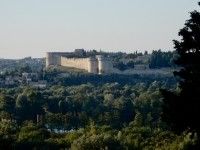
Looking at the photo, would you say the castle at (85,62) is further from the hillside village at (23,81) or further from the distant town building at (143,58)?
the distant town building at (143,58)

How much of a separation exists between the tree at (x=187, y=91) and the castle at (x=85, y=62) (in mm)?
73098

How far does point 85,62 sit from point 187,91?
263 ft

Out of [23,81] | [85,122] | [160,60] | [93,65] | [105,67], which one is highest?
[160,60]

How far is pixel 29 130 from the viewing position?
99.6 ft

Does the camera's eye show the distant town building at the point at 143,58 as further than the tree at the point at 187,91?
Yes

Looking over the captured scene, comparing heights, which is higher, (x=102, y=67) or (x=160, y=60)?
(x=160, y=60)

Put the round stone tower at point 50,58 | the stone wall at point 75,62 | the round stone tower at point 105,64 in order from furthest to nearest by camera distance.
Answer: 1. the round stone tower at point 50,58
2. the stone wall at point 75,62
3. the round stone tower at point 105,64

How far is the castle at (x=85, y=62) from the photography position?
283 ft

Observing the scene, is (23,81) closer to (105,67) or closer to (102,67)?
(102,67)

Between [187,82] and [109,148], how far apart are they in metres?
12.9

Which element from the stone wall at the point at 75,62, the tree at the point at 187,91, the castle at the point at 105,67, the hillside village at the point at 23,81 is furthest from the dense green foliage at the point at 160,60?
the tree at the point at 187,91

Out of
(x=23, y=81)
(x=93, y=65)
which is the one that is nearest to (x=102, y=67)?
(x=93, y=65)

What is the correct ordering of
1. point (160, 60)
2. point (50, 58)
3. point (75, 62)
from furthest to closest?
point (50, 58)
point (75, 62)
point (160, 60)

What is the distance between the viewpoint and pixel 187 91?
36.8ft
